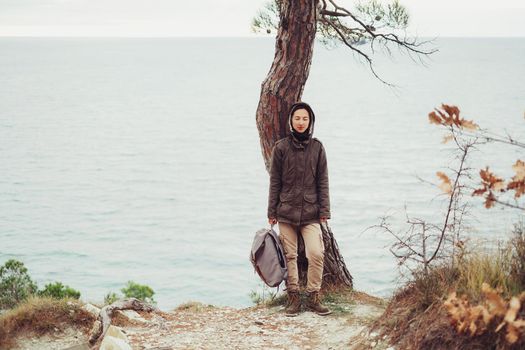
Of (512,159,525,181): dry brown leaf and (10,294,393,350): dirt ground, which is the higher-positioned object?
(512,159,525,181): dry brown leaf

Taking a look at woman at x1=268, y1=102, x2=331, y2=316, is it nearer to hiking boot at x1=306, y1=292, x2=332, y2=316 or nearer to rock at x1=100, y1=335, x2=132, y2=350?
hiking boot at x1=306, y1=292, x2=332, y2=316

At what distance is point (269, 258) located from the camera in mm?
6348

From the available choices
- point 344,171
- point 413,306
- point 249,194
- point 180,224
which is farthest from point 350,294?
point 344,171

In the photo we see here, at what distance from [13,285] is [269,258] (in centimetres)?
792

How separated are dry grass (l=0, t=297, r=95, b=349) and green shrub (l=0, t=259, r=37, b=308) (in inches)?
177

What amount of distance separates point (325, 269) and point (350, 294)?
431 millimetres

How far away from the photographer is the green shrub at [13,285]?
38.5 ft

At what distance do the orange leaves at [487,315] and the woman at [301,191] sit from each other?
2.37m

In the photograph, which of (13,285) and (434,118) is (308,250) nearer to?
(434,118)

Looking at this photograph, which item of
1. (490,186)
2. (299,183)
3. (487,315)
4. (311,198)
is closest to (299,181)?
(299,183)

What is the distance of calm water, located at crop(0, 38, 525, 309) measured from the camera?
4056 cm

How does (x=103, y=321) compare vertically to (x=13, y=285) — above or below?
above

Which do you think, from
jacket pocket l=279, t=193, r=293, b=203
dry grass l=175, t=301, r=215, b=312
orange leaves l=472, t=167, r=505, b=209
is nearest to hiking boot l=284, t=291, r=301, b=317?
jacket pocket l=279, t=193, r=293, b=203

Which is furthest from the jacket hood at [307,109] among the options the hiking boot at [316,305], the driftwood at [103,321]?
the driftwood at [103,321]
